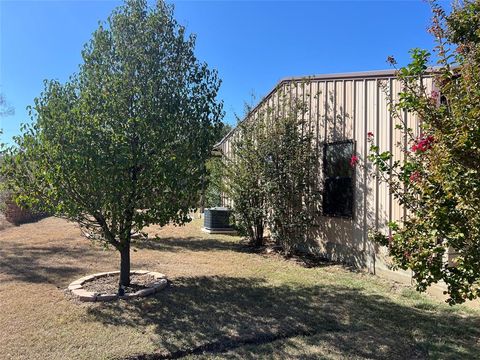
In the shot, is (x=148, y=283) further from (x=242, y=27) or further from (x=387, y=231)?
(x=242, y=27)

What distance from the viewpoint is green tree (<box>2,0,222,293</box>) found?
4770 mm

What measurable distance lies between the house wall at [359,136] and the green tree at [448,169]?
258 centimetres

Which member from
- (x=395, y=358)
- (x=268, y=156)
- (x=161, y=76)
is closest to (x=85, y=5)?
(x=161, y=76)

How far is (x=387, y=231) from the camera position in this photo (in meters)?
6.41

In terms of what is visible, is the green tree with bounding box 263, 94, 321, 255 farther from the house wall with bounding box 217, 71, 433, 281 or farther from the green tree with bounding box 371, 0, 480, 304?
the green tree with bounding box 371, 0, 480, 304

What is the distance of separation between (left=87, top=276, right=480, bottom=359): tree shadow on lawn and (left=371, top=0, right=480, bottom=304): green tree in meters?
1.30

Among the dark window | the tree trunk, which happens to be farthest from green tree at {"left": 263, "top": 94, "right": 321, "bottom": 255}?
the tree trunk

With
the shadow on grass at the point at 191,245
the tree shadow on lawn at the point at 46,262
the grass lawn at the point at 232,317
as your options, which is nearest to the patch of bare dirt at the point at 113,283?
the grass lawn at the point at 232,317

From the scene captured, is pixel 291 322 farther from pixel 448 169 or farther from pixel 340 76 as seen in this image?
pixel 340 76

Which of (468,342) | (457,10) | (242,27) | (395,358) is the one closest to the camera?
(457,10)

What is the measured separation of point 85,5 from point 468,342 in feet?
26.0

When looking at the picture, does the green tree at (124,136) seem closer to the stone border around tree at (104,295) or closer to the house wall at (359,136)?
the stone border around tree at (104,295)

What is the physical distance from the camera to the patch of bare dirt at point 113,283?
18.1 feet

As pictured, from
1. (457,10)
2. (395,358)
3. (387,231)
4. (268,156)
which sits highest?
(457,10)
